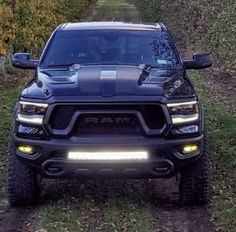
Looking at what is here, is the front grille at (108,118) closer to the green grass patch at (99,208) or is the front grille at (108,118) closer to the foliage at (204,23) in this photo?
the green grass patch at (99,208)

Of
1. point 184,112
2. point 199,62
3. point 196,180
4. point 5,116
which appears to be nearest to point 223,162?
point 199,62

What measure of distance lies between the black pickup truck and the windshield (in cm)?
82

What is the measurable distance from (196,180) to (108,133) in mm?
996

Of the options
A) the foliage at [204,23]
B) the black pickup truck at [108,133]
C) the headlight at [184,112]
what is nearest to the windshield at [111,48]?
the black pickup truck at [108,133]

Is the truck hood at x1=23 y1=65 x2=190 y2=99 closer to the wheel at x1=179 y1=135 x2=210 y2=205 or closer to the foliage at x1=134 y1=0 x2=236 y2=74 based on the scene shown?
the wheel at x1=179 y1=135 x2=210 y2=205

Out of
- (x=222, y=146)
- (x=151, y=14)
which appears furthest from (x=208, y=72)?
(x=151, y=14)

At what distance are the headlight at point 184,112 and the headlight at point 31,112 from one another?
1.14 metres

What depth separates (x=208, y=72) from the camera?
19078 mm

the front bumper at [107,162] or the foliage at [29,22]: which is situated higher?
the front bumper at [107,162]

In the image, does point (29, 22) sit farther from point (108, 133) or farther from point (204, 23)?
point (108, 133)

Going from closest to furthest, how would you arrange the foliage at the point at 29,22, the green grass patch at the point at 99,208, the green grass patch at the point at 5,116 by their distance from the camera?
1. the green grass patch at the point at 99,208
2. the green grass patch at the point at 5,116
3. the foliage at the point at 29,22

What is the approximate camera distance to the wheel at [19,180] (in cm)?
702

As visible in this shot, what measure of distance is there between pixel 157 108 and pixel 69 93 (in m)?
0.80

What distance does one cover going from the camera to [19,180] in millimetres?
7031
